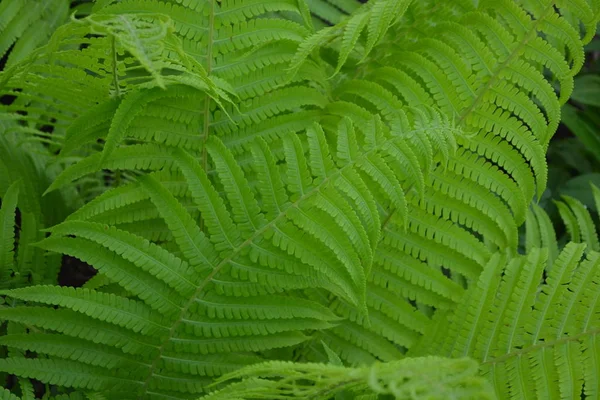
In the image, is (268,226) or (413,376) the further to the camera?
(268,226)

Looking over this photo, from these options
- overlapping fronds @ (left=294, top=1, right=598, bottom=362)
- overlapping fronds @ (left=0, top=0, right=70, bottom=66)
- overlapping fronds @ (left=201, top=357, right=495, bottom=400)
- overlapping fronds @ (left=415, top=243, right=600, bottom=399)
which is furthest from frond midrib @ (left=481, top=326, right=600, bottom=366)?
overlapping fronds @ (left=0, top=0, right=70, bottom=66)

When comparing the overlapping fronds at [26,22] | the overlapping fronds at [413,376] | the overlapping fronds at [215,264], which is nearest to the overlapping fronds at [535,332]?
the overlapping fronds at [215,264]

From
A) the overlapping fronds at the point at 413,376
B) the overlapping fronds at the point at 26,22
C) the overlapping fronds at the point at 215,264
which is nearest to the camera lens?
the overlapping fronds at the point at 413,376

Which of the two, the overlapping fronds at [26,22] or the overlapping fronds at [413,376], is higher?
the overlapping fronds at [26,22]

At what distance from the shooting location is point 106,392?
0.95m

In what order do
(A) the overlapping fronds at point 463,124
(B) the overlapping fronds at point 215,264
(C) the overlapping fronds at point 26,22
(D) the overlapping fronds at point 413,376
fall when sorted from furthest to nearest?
(C) the overlapping fronds at point 26,22
(A) the overlapping fronds at point 463,124
(B) the overlapping fronds at point 215,264
(D) the overlapping fronds at point 413,376

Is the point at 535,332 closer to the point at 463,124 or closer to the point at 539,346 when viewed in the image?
the point at 539,346

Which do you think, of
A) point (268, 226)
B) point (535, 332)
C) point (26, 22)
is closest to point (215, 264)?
point (268, 226)

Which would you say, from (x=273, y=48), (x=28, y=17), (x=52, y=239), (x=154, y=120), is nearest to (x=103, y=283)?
(x=52, y=239)

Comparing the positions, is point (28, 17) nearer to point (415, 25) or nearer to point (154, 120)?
point (154, 120)

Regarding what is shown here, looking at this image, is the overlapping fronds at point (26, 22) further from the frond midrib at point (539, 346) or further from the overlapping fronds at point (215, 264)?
the frond midrib at point (539, 346)

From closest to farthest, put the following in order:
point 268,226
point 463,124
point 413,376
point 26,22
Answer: point 413,376, point 268,226, point 463,124, point 26,22

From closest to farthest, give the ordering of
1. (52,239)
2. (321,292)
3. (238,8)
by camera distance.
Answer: (52,239) → (238,8) → (321,292)

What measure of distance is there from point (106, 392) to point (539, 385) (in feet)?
2.23
